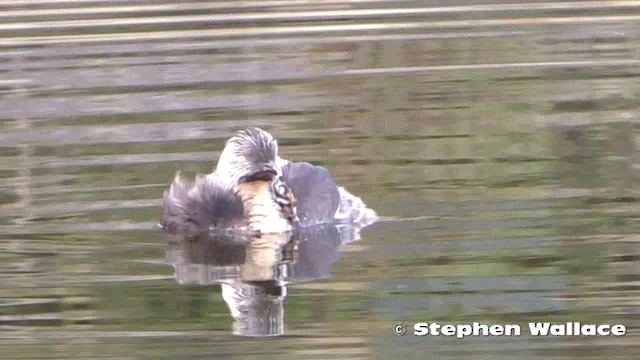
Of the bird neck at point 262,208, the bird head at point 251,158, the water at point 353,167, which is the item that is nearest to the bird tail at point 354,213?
the water at point 353,167

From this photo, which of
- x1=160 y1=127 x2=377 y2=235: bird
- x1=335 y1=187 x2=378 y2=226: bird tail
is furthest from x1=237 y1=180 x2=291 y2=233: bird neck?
x1=335 y1=187 x2=378 y2=226: bird tail

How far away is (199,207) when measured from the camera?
33.5 ft

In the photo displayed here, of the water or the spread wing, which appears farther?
the spread wing

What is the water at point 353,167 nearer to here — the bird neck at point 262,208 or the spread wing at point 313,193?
the spread wing at point 313,193

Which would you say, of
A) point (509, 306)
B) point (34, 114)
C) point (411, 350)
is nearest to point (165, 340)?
point (411, 350)

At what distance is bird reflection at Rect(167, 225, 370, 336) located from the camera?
8.53m

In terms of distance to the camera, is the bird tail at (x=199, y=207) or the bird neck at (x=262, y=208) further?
the bird neck at (x=262, y=208)

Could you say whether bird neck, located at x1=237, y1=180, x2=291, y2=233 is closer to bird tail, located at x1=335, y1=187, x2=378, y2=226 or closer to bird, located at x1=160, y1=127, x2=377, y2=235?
bird, located at x1=160, y1=127, x2=377, y2=235

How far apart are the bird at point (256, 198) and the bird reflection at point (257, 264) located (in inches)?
2.8

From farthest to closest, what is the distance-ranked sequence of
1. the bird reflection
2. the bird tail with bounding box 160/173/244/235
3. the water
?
the bird tail with bounding box 160/173/244/235 → the bird reflection → the water

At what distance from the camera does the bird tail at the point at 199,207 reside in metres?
10.2

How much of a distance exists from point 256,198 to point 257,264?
85cm

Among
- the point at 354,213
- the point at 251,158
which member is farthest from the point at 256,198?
the point at 354,213

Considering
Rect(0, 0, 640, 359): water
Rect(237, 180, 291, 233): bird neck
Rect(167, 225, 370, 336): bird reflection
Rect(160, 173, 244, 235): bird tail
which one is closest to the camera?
Rect(0, 0, 640, 359): water
